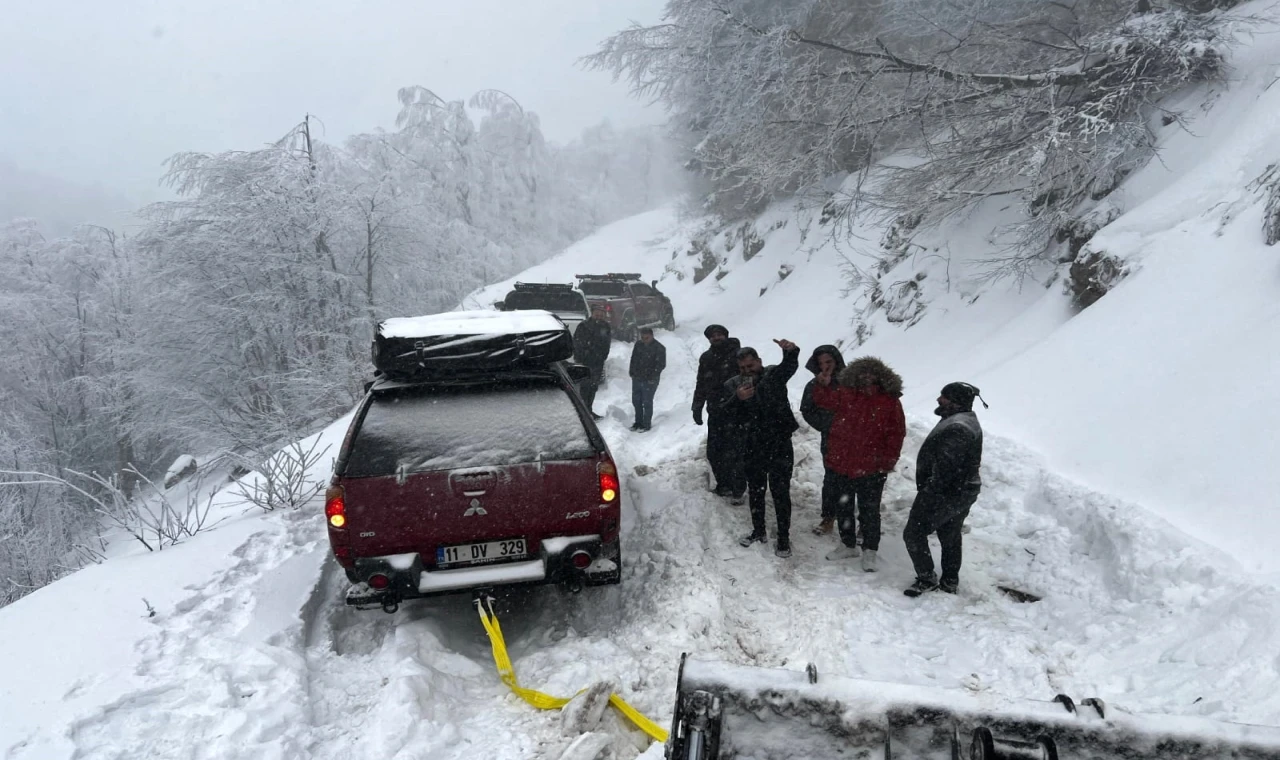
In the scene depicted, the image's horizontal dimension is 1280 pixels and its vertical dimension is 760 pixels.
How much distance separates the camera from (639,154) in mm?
72188

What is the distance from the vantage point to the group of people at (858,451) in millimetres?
4348

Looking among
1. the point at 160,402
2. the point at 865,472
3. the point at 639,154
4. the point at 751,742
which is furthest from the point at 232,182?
the point at 639,154

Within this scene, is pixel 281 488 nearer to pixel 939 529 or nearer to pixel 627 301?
pixel 939 529

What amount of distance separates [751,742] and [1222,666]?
2.61 meters

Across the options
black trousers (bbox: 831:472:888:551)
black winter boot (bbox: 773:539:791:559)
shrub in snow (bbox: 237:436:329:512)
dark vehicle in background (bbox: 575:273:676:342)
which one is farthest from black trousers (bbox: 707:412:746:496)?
dark vehicle in background (bbox: 575:273:676:342)

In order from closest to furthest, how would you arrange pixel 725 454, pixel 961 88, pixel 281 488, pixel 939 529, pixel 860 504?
pixel 939 529 → pixel 860 504 → pixel 281 488 → pixel 725 454 → pixel 961 88

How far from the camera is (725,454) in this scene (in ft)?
20.4

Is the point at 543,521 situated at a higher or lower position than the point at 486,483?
lower

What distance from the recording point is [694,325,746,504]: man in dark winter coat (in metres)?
6.15

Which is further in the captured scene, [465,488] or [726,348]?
[726,348]

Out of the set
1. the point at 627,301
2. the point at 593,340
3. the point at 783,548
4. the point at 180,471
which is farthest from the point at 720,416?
the point at 180,471

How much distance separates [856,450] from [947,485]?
0.68 metres

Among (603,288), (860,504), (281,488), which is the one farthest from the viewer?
(603,288)

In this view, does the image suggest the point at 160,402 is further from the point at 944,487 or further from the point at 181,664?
the point at 944,487
